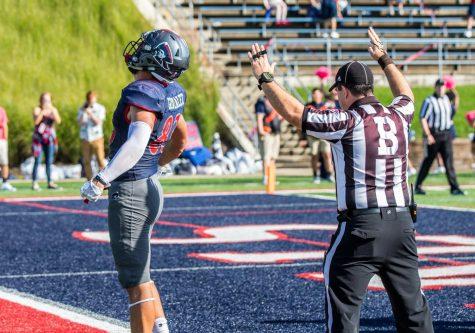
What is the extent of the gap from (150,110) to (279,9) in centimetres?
2861

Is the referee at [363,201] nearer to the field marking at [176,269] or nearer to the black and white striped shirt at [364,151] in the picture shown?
the black and white striped shirt at [364,151]

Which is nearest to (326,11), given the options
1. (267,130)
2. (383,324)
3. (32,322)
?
(267,130)

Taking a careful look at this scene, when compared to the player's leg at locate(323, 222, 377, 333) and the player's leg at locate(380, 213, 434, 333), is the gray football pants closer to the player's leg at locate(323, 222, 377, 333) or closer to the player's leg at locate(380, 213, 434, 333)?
the player's leg at locate(323, 222, 377, 333)

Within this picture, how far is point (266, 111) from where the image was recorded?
22.5 metres

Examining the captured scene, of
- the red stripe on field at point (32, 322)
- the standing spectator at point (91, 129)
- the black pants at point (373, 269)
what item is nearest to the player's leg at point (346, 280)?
the black pants at point (373, 269)

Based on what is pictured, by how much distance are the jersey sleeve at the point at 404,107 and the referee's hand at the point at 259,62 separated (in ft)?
2.19

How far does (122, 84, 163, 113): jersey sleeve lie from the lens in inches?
235

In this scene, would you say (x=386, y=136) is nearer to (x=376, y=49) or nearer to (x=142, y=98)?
(x=376, y=49)

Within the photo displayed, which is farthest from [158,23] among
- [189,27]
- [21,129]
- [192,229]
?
[192,229]

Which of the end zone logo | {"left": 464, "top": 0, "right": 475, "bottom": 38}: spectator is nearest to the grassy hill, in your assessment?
{"left": 464, "top": 0, "right": 475, "bottom": 38}: spectator

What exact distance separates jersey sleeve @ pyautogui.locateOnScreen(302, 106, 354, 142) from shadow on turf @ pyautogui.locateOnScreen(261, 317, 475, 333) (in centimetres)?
186

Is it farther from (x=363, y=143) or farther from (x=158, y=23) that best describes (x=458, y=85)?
(x=363, y=143)

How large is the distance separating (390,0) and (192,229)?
81.5 feet

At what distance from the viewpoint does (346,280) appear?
577 cm
